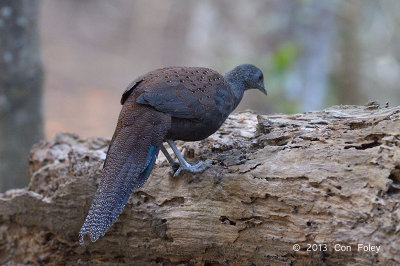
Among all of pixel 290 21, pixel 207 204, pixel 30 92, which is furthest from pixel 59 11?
pixel 207 204

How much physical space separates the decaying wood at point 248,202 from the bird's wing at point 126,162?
1.38 ft

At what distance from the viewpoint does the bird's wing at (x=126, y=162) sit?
138 inches

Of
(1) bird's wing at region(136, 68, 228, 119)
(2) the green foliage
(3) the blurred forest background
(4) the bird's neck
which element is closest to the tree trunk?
(3) the blurred forest background

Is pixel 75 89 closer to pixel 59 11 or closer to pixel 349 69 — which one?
pixel 59 11

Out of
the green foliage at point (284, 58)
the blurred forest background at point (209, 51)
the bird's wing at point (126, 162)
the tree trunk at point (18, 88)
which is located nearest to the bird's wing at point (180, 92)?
the bird's wing at point (126, 162)

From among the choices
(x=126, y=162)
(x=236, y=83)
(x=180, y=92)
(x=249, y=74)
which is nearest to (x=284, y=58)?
(x=249, y=74)

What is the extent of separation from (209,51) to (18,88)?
793 centimetres

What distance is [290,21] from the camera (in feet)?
34.1

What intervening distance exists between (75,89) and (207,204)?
10.4 metres

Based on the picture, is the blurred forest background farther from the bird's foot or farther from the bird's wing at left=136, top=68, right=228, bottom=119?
the bird's foot

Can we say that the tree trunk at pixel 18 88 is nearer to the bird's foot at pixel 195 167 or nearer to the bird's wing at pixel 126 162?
the bird's wing at pixel 126 162

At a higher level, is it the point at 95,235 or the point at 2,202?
the point at 2,202

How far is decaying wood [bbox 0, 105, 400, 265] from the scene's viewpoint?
3.18 m

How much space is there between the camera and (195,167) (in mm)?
3908
